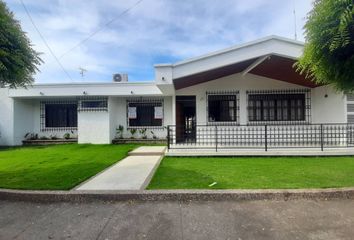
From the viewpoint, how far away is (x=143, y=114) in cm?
1384

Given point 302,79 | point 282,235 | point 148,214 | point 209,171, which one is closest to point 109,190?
point 148,214

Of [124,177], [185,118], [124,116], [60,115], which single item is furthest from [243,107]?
[60,115]

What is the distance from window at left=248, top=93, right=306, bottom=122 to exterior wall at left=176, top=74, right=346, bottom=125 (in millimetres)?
358

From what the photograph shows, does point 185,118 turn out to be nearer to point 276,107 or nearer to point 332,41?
point 276,107

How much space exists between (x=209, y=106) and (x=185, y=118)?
1.65 m

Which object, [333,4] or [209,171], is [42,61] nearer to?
[209,171]

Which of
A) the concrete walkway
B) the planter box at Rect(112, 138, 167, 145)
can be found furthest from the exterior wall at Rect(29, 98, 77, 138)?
the concrete walkway

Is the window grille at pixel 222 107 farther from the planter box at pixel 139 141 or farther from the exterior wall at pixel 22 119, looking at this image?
the exterior wall at pixel 22 119

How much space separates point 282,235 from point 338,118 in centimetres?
905

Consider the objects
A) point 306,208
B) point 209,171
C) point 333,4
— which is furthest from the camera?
point 209,171

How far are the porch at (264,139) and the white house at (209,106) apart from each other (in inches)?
1.9

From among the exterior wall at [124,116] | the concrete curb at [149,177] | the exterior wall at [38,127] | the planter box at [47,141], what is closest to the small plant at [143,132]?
the exterior wall at [124,116]

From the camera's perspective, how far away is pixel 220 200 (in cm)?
442

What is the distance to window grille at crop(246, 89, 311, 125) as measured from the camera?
11.0 meters
